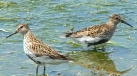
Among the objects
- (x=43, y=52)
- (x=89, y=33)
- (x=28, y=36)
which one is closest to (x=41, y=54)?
(x=43, y=52)

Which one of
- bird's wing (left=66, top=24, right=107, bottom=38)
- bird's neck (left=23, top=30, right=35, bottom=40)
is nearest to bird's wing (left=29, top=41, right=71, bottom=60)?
bird's neck (left=23, top=30, right=35, bottom=40)

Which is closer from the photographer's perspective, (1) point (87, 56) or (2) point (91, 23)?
(1) point (87, 56)

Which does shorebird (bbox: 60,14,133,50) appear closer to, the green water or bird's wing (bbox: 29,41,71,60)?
the green water

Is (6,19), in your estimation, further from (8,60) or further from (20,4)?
(8,60)

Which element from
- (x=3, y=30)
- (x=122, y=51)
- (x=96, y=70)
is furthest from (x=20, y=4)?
(x=96, y=70)

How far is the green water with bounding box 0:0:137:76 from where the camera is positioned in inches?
469

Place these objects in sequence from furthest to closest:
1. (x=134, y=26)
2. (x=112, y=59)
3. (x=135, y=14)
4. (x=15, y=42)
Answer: (x=135, y=14)
(x=134, y=26)
(x=15, y=42)
(x=112, y=59)

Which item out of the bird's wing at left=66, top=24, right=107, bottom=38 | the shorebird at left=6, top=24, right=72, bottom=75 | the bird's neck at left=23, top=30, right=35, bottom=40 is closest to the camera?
the shorebird at left=6, top=24, right=72, bottom=75

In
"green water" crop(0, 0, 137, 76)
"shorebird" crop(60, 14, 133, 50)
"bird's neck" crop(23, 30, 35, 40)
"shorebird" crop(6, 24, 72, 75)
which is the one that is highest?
"bird's neck" crop(23, 30, 35, 40)

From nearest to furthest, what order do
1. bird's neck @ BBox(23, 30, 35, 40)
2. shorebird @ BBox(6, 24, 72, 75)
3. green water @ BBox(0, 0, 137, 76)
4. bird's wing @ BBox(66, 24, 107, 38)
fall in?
shorebird @ BBox(6, 24, 72, 75) < bird's neck @ BBox(23, 30, 35, 40) < green water @ BBox(0, 0, 137, 76) < bird's wing @ BBox(66, 24, 107, 38)

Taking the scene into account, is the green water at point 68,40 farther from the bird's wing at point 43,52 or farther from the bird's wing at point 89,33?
the bird's wing at point 43,52

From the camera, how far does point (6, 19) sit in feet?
52.5

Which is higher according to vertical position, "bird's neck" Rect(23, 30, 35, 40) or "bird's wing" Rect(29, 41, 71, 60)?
"bird's neck" Rect(23, 30, 35, 40)

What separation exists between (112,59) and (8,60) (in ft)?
9.42
